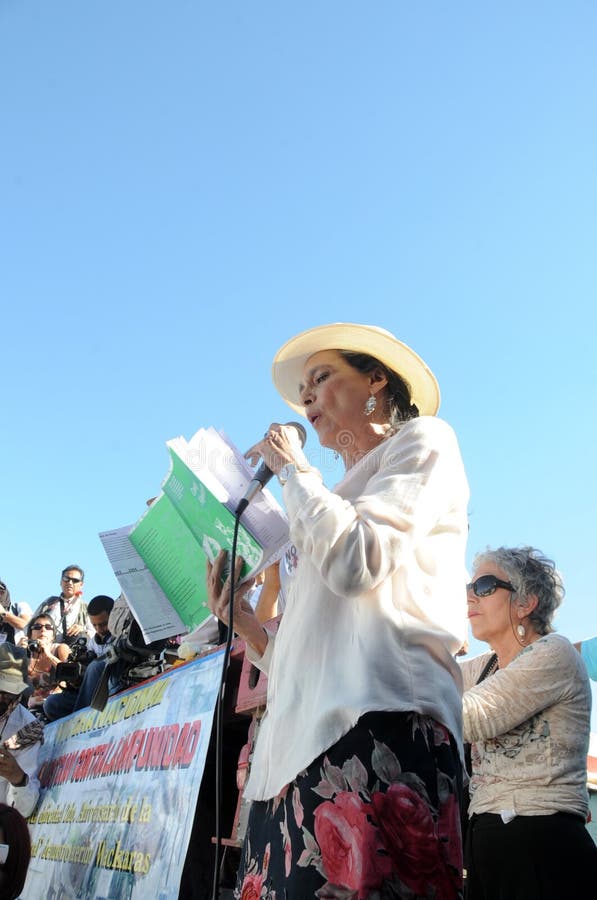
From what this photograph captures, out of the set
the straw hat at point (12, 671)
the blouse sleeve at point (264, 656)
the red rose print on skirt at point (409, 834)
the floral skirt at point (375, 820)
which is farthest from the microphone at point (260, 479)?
the straw hat at point (12, 671)

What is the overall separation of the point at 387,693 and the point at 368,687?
0.04m

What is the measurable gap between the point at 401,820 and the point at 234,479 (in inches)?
42.5

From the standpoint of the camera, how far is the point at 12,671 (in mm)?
5355

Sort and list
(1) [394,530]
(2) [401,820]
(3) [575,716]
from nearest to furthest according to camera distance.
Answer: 1. (2) [401,820]
2. (1) [394,530]
3. (3) [575,716]

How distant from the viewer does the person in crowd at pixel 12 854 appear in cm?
254

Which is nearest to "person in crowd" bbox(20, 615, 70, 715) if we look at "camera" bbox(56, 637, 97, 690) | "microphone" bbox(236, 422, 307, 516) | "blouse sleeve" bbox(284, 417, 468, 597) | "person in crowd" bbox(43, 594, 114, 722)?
"person in crowd" bbox(43, 594, 114, 722)

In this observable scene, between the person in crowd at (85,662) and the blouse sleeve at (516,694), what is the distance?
3.91m

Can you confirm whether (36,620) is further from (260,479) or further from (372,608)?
(372,608)

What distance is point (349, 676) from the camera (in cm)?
134

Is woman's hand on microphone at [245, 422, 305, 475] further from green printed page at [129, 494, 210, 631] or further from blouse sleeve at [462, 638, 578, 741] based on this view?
blouse sleeve at [462, 638, 578, 741]

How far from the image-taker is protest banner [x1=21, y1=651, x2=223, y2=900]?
3010mm

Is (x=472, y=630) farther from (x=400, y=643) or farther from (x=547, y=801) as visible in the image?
(x=400, y=643)

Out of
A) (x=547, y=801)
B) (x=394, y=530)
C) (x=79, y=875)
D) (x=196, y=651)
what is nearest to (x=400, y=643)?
(x=394, y=530)

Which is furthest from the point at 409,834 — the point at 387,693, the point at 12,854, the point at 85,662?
the point at 85,662
